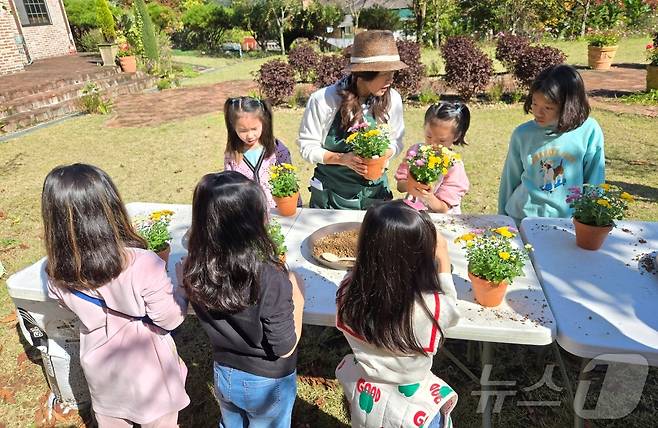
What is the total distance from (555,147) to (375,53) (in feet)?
3.98

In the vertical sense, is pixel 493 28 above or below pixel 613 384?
above

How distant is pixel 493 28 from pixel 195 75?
12.9m

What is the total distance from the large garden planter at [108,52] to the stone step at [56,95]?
121cm

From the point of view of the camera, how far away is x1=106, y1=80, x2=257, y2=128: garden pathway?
989 centimetres

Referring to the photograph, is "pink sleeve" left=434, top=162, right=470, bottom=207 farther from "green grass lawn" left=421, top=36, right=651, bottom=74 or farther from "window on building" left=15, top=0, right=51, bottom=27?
"window on building" left=15, top=0, right=51, bottom=27


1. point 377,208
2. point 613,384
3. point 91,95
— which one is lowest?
point 613,384

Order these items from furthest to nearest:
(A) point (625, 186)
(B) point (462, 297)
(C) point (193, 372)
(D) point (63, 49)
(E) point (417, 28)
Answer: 1. (E) point (417, 28)
2. (D) point (63, 49)
3. (A) point (625, 186)
4. (C) point (193, 372)
5. (B) point (462, 297)

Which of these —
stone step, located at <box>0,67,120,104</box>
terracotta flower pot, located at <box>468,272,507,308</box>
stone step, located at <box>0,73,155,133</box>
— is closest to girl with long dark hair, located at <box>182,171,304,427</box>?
terracotta flower pot, located at <box>468,272,507,308</box>

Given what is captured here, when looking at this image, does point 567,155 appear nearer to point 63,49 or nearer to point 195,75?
point 195,75

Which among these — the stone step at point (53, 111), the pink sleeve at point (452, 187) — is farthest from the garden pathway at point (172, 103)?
the pink sleeve at point (452, 187)

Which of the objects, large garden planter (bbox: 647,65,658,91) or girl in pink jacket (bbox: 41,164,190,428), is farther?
large garden planter (bbox: 647,65,658,91)

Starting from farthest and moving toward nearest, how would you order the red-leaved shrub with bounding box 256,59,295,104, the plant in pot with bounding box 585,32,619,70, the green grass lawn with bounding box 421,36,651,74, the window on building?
the window on building, the green grass lawn with bounding box 421,36,651,74, the plant in pot with bounding box 585,32,619,70, the red-leaved shrub with bounding box 256,59,295,104

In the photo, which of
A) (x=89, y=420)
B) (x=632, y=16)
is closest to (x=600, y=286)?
(x=89, y=420)

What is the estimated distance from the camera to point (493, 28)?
19.5m
